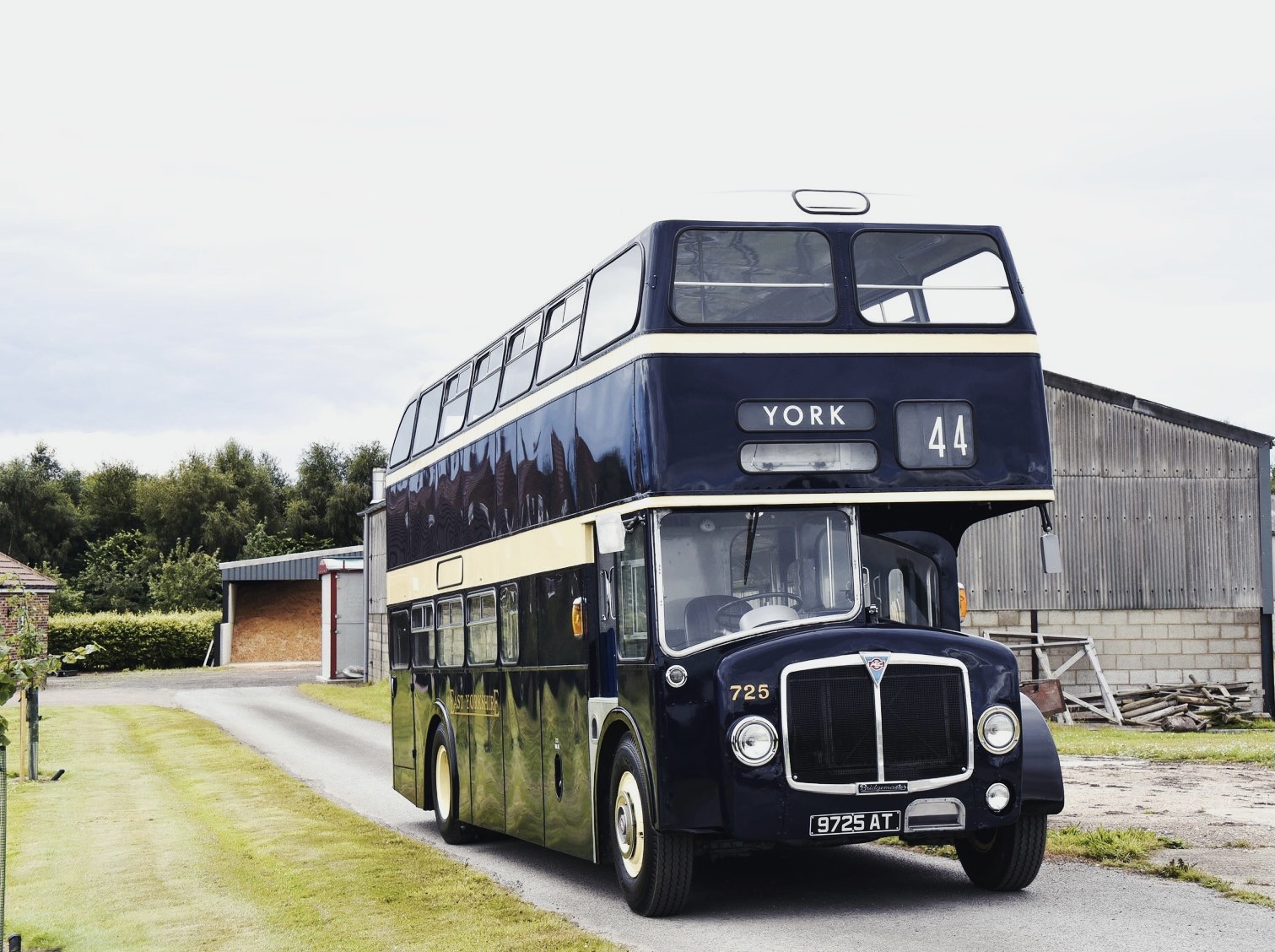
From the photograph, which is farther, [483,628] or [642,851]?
[483,628]

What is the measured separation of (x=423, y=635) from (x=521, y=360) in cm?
432

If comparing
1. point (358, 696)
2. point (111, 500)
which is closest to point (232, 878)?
point (358, 696)

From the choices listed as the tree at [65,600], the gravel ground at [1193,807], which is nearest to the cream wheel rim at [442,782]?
the gravel ground at [1193,807]

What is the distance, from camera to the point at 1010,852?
10.2 metres

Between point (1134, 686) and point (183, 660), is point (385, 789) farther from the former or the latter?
point (183, 660)

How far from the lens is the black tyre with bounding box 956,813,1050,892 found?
10.1m

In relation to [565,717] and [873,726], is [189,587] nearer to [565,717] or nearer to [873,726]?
[565,717]

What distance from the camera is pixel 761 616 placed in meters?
9.67

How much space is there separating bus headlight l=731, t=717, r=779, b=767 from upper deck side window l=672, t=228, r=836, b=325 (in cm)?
246

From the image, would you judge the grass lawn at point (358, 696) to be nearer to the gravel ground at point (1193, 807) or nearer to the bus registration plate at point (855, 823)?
the gravel ground at point (1193, 807)

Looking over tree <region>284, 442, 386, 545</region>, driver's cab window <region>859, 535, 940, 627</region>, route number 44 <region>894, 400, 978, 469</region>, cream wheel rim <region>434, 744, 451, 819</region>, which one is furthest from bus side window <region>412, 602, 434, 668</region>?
tree <region>284, 442, 386, 545</region>

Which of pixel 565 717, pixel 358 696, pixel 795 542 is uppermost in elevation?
pixel 795 542

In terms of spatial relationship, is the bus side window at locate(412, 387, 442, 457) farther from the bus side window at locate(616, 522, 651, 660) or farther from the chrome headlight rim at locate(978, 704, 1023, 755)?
the chrome headlight rim at locate(978, 704, 1023, 755)

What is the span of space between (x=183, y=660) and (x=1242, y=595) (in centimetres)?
4429
